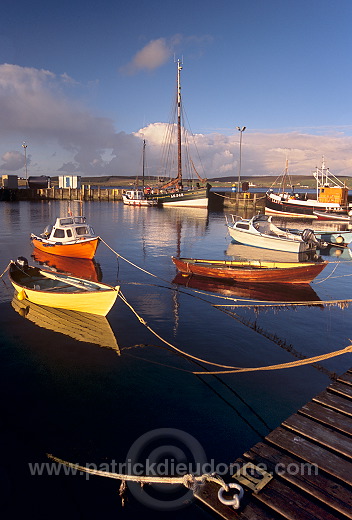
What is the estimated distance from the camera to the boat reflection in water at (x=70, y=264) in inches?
931

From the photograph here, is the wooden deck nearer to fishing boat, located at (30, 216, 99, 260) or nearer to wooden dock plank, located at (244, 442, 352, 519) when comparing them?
wooden dock plank, located at (244, 442, 352, 519)

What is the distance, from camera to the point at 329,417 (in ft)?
22.3

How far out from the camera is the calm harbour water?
696 cm

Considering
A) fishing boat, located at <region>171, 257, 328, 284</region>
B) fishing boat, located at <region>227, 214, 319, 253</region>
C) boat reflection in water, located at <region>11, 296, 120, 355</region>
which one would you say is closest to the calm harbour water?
boat reflection in water, located at <region>11, 296, 120, 355</region>

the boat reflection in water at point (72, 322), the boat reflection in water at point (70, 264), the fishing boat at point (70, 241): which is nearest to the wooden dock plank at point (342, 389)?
the boat reflection in water at point (72, 322)

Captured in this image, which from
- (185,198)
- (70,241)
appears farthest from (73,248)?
(185,198)

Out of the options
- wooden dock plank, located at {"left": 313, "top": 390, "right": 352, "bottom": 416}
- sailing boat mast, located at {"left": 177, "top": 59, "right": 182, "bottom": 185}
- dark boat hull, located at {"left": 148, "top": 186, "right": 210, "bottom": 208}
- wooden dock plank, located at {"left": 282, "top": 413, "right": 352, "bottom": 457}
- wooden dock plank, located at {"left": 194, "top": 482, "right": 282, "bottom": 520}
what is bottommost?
wooden dock plank, located at {"left": 194, "top": 482, "right": 282, "bottom": 520}

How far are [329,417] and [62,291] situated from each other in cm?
1370

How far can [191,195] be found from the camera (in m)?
79.8

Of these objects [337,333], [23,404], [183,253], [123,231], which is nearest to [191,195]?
[123,231]

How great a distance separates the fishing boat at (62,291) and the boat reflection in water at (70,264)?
4.48 metres

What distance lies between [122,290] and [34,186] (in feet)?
336

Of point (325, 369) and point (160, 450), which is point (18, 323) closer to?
point (160, 450)

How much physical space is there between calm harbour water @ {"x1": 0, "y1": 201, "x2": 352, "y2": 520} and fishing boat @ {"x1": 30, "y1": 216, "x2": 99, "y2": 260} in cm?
786
